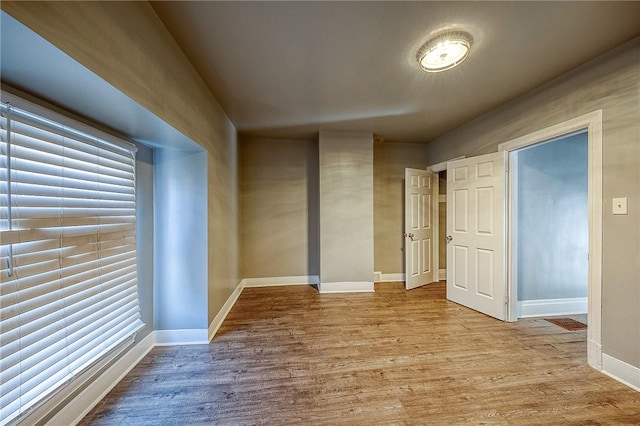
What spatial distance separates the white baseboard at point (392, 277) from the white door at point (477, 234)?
1021mm

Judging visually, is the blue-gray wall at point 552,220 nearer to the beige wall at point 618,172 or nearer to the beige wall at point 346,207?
the beige wall at point 618,172

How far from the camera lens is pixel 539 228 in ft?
9.63

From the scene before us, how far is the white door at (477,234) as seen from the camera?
278cm

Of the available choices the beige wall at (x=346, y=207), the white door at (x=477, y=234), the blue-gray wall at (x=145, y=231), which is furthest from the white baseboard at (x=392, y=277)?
the blue-gray wall at (x=145, y=231)

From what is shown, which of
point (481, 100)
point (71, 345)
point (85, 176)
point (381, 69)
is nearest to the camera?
point (71, 345)

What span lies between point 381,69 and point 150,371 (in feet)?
10.2

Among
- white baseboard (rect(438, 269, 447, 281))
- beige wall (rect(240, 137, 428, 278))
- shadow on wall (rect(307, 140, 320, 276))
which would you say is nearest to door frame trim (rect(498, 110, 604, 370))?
white baseboard (rect(438, 269, 447, 281))

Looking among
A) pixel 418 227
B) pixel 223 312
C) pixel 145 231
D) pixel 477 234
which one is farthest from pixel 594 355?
pixel 145 231

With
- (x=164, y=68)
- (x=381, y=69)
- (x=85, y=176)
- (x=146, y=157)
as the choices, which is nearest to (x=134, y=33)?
(x=164, y=68)

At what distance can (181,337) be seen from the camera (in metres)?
2.30

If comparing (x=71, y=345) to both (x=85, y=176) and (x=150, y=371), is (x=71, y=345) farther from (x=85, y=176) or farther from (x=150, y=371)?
(x=85, y=176)

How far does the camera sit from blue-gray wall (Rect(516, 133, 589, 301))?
291 centimetres

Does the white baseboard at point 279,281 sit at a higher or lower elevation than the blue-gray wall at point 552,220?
lower

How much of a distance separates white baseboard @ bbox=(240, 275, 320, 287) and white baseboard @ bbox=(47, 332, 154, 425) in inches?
77.4
